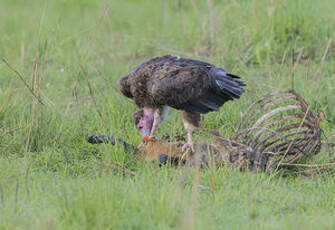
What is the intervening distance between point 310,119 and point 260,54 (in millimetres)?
2488

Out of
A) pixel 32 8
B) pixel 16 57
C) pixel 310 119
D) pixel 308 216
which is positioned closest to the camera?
pixel 308 216

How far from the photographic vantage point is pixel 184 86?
496 centimetres

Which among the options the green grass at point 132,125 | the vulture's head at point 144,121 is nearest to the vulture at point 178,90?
the vulture's head at point 144,121

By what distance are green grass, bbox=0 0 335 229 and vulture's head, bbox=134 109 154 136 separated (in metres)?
0.08

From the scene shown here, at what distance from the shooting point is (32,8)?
33.1ft

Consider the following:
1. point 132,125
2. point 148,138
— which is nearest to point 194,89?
point 148,138

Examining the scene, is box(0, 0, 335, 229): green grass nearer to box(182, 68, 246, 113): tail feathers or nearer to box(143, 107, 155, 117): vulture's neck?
box(143, 107, 155, 117): vulture's neck

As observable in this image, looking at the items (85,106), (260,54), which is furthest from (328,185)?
(260,54)

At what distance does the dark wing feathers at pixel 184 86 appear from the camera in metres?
4.95

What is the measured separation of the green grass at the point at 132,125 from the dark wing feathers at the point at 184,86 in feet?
1.18

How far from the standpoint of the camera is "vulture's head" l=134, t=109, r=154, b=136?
521cm

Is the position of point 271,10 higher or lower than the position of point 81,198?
higher

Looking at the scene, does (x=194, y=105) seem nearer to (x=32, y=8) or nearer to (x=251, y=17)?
(x=251, y=17)

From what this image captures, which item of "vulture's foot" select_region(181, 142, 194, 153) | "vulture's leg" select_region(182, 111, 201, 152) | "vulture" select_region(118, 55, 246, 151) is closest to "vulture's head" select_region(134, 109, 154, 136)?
"vulture" select_region(118, 55, 246, 151)
